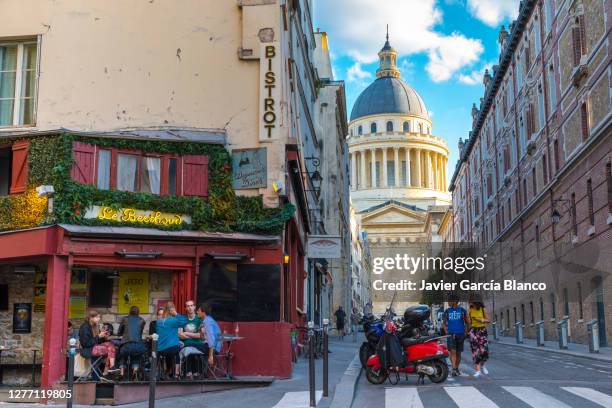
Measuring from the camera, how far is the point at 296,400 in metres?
12.8

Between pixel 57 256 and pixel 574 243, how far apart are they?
87.0ft

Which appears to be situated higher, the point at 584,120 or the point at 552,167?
the point at 584,120

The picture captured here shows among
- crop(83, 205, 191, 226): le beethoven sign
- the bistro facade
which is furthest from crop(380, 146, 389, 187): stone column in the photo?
crop(83, 205, 191, 226): le beethoven sign

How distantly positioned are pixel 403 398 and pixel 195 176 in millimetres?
6817

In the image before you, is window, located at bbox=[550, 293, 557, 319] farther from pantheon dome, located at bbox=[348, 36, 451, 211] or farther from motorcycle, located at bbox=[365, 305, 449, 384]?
pantheon dome, located at bbox=[348, 36, 451, 211]

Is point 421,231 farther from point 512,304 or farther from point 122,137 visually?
point 122,137

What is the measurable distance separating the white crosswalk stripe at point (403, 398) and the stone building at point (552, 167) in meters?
18.4

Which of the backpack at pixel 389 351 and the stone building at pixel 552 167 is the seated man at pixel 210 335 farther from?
the stone building at pixel 552 167

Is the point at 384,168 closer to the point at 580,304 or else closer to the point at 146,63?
the point at 580,304

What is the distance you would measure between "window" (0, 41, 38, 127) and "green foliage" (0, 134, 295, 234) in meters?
1.89

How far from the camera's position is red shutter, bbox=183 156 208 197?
1714 cm

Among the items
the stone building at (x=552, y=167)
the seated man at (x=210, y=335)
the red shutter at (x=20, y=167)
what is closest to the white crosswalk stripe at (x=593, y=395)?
the seated man at (x=210, y=335)

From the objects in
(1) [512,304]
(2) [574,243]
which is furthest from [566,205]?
(1) [512,304]

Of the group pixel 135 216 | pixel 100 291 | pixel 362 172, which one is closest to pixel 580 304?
pixel 100 291
